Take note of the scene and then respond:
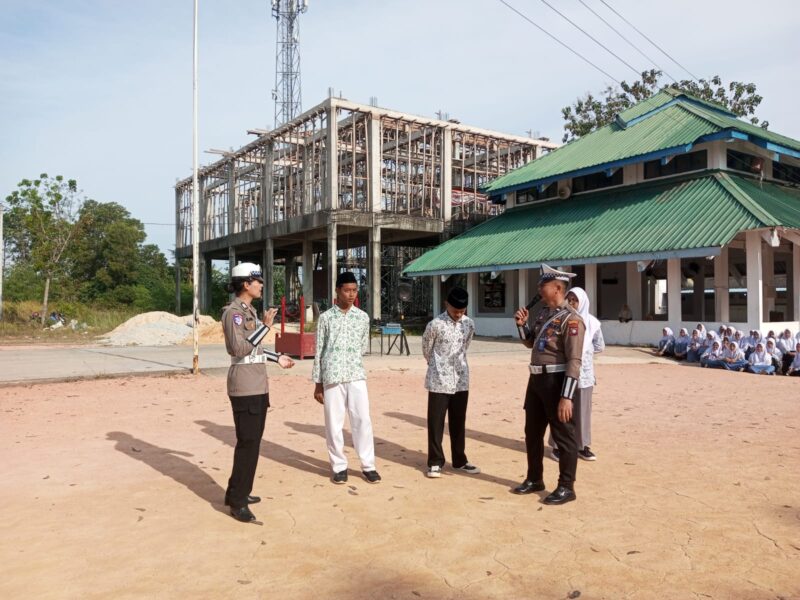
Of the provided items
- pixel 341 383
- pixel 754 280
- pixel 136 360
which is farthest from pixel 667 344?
pixel 341 383

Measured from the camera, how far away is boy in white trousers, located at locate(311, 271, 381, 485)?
216 inches

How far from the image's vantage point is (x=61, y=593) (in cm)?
340

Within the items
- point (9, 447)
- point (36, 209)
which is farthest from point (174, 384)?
point (36, 209)

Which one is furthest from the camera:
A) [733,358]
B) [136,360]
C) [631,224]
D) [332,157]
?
[332,157]

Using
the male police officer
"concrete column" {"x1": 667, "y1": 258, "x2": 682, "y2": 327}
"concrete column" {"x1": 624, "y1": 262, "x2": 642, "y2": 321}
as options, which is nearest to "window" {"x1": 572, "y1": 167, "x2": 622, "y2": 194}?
"concrete column" {"x1": 624, "y1": 262, "x2": 642, "y2": 321}

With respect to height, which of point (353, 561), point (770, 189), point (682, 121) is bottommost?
point (353, 561)

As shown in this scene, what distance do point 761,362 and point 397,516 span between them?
12.3 meters

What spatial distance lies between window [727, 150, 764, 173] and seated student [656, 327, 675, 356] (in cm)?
647

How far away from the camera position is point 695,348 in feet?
53.7

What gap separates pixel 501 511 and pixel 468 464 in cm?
119

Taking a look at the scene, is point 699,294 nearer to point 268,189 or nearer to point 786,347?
point 786,347

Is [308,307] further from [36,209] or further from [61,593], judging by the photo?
[61,593]

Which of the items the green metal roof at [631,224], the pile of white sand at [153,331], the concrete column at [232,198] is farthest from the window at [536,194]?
the concrete column at [232,198]

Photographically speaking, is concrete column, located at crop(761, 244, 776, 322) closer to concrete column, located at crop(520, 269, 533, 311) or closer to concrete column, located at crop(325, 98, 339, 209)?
concrete column, located at crop(520, 269, 533, 311)
